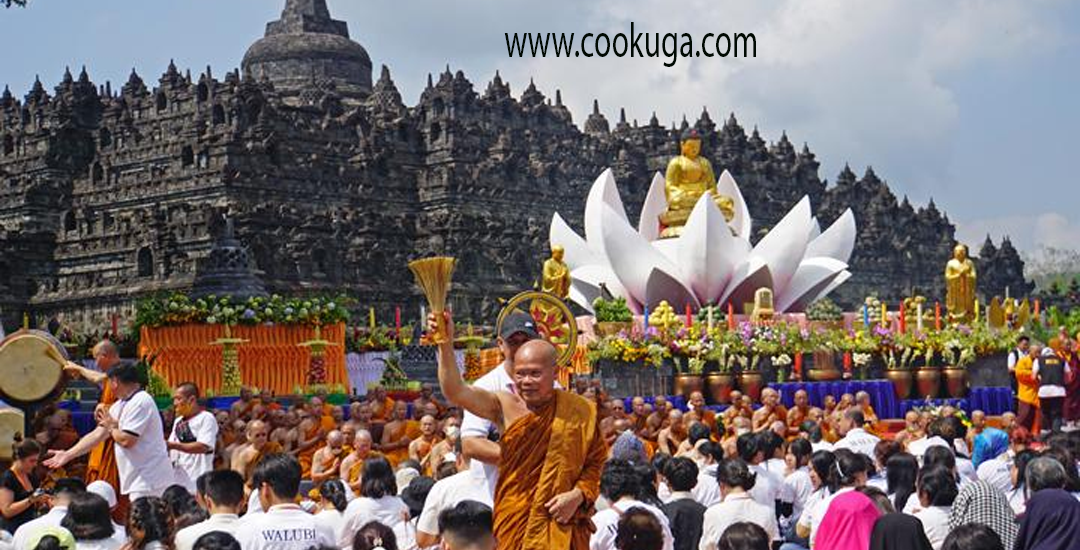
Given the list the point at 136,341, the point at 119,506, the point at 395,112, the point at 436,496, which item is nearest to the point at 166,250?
the point at 395,112

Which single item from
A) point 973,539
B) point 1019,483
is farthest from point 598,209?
point 973,539

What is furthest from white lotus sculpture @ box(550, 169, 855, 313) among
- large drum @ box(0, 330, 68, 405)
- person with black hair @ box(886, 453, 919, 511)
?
person with black hair @ box(886, 453, 919, 511)

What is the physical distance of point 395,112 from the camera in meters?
61.0

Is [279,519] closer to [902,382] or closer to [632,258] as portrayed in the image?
[902,382]

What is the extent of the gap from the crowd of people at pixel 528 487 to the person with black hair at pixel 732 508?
1 cm

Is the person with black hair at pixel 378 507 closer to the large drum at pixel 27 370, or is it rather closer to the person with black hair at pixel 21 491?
the person with black hair at pixel 21 491

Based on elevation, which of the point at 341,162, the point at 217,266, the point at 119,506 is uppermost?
the point at 341,162

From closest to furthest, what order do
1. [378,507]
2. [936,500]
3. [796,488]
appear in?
[936,500] → [378,507] → [796,488]

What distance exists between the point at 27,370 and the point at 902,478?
26.4ft

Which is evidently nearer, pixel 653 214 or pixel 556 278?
pixel 556 278

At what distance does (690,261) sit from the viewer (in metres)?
33.9

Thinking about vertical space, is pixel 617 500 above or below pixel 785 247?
below

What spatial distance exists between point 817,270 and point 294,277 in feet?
57.6

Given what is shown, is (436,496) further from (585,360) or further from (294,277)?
(294,277)
